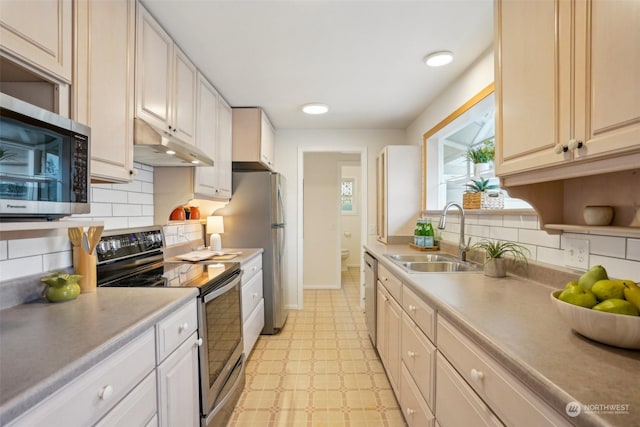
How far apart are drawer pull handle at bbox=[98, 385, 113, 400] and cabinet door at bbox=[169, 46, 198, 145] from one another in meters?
1.42

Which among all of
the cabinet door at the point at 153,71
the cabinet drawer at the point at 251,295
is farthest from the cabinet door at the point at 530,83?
the cabinet drawer at the point at 251,295

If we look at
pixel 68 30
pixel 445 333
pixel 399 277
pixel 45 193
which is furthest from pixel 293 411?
pixel 68 30

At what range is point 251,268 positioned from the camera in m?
2.61

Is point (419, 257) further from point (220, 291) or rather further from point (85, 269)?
point (85, 269)

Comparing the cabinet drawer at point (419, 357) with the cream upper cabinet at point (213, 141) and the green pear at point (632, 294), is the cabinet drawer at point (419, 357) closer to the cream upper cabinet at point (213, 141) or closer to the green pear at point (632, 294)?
the green pear at point (632, 294)

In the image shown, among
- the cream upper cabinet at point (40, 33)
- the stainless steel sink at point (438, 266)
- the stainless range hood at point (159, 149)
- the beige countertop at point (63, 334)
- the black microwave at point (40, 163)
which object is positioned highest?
the cream upper cabinet at point (40, 33)

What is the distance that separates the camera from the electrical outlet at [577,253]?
1.23m

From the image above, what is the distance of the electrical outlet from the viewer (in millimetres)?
1230

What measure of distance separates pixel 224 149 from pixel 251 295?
4.37 feet

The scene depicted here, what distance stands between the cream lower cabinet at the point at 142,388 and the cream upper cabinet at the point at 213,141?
117 cm

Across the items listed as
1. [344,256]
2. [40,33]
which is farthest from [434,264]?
[344,256]

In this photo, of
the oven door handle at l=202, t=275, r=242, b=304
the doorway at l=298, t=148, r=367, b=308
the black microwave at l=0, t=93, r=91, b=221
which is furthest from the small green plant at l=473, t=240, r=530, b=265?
the doorway at l=298, t=148, r=367, b=308

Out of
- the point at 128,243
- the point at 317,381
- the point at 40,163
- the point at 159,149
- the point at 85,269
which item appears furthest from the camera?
the point at 317,381

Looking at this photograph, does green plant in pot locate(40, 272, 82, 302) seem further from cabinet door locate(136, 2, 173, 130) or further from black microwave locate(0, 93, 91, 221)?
cabinet door locate(136, 2, 173, 130)
